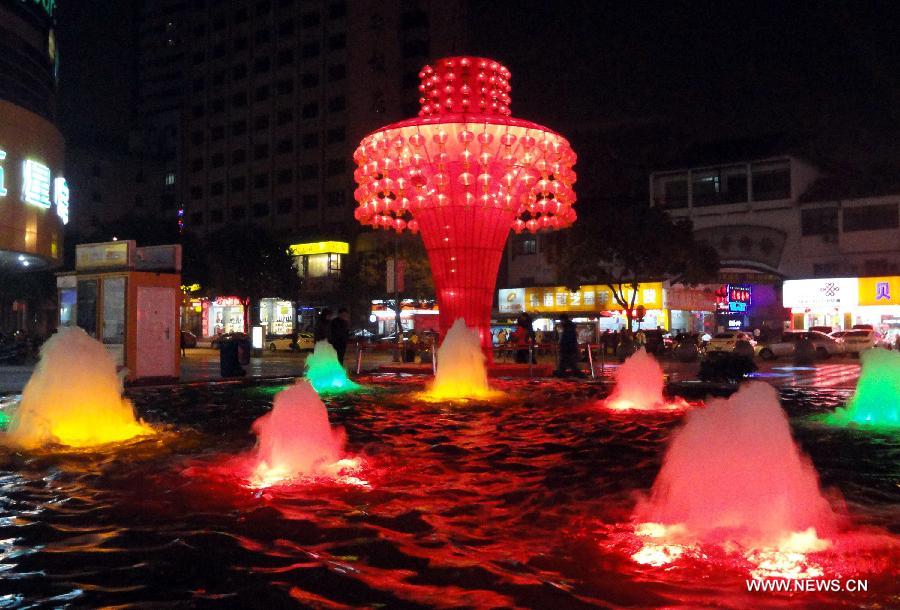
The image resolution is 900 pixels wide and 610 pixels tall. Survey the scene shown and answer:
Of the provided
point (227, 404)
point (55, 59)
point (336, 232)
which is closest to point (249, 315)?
point (336, 232)

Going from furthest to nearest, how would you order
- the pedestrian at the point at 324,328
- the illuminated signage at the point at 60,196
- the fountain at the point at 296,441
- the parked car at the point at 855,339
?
the parked car at the point at 855,339 < the illuminated signage at the point at 60,196 < the pedestrian at the point at 324,328 < the fountain at the point at 296,441

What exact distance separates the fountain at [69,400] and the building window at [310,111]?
222ft

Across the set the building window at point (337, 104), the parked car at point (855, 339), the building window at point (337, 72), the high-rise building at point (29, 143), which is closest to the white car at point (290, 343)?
the high-rise building at point (29, 143)

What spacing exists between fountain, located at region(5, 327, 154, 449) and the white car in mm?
37089

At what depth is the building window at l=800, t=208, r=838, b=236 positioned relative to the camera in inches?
1780

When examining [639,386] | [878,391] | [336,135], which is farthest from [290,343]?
[878,391]

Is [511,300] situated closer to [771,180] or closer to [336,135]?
[771,180]

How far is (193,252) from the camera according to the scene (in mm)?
55500

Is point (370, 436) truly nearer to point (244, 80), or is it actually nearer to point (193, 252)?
point (193, 252)

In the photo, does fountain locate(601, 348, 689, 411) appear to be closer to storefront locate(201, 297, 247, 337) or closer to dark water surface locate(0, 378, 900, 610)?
dark water surface locate(0, 378, 900, 610)

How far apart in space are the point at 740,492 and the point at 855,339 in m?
35.7

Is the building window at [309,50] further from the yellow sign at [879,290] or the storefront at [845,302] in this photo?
the yellow sign at [879,290]

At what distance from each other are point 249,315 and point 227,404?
4689cm

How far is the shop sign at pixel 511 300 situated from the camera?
50.9 metres
